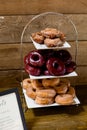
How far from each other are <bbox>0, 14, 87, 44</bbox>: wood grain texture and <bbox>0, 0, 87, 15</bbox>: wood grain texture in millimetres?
23

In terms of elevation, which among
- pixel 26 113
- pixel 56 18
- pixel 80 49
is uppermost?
pixel 56 18

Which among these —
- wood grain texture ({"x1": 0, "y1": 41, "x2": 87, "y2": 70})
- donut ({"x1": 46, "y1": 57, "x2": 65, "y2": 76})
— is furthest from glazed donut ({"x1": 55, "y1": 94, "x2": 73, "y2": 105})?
wood grain texture ({"x1": 0, "y1": 41, "x2": 87, "y2": 70})

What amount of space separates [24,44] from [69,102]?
389mm

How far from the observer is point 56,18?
1246 millimetres

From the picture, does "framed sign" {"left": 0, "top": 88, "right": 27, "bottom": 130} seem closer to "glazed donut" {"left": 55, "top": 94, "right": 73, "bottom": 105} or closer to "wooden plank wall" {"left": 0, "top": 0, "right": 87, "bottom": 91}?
"glazed donut" {"left": 55, "top": 94, "right": 73, "bottom": 105}

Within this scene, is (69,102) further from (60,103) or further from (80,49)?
(80,49)

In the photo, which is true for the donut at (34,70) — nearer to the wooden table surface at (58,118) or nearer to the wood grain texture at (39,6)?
the wooden table surface at (58,118)

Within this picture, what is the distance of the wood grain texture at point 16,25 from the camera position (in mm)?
1220

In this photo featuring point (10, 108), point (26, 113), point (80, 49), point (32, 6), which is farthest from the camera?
point (80, 49)

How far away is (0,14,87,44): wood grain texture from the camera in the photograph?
1.22m

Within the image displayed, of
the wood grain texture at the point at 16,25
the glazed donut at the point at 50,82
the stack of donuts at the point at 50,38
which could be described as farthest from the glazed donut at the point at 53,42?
the wood grain texture at the point at 16,25

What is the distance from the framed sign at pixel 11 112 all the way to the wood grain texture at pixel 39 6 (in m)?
0.42

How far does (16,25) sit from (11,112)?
1.49ft

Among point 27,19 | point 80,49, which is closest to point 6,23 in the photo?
point 27,19
